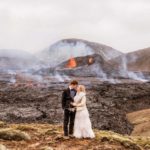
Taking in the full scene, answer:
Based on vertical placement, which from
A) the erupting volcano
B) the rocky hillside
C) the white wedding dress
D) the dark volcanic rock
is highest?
the erupting volcano

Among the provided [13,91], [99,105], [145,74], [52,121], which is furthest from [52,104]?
[145,74]

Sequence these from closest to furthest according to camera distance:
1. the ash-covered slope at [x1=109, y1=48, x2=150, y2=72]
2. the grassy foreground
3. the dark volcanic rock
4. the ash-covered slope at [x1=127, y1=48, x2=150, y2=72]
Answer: the grassy foreground → the dark volcanic rock → the ash-covered slope at [x1=127, y1=48, x2=150, y2=72] → the ash-covered slope at [x1=109, y1=48, x2=150, y2=72]

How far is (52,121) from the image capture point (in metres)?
36.3

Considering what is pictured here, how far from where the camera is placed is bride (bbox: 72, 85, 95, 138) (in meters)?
17.2

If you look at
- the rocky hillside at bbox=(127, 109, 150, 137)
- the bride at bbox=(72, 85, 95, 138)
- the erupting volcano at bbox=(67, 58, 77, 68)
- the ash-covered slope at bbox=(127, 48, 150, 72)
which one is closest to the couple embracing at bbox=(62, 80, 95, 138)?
the bride at bbox=(72, 85, 95, 138)

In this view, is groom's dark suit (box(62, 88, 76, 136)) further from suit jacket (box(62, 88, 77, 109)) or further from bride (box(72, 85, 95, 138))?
bride (box(72, 85, 95, 138))

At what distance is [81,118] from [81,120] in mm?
76

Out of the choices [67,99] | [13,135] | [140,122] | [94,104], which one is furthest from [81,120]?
[94,104]

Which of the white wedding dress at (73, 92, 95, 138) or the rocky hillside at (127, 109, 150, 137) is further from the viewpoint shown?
the rocky hillside at (127, 109, 150, 137)

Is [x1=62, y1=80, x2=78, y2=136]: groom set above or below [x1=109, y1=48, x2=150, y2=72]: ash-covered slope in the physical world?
below

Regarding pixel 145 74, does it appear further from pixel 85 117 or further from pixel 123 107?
pixel 85 117

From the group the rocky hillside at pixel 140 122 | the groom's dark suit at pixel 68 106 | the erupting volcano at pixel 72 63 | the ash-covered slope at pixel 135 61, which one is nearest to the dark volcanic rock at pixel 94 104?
the rocky hillside at pixel 140 122

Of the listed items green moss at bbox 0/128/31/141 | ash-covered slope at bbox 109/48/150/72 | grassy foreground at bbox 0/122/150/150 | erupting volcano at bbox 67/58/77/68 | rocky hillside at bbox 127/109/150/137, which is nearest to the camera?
grassy foreground at bbox 0/122/150/150

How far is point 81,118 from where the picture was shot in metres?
17.3
